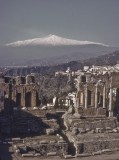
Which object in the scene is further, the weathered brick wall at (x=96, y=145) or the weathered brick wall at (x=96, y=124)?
the weathered brick wall at (x=96, y=124)

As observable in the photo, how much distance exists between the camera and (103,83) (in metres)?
43.9

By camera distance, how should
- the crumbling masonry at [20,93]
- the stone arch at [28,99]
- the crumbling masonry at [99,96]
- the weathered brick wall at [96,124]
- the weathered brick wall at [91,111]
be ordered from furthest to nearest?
the stone arch at [28,99] → the crumbling masonry at [20,93] → the crumbling masonry at [99,96] → the weathered brick wall at [91,111] → the weathered brick wall at [96,124]

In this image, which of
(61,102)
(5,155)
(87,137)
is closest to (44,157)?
(5,155)

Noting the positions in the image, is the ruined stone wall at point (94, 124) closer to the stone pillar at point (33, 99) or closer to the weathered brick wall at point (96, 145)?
the weathered brick wall at point (96, 145)

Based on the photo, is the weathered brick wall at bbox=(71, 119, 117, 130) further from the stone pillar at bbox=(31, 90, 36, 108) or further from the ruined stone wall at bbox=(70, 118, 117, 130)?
the stone pillar at bbox=(31, 90, 36, 108)

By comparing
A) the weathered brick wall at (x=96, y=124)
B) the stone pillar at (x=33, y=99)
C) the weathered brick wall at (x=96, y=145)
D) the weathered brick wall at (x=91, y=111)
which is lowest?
the weathered brick wall at (x=96, y=145)

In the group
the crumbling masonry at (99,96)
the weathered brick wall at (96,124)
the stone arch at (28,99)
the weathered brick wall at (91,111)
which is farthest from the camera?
the stone arch at (28,99)

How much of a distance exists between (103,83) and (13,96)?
888 centimetres

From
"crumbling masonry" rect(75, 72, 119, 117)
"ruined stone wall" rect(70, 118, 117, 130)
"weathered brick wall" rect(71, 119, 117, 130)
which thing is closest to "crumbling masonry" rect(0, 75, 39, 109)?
"crumbling masonry" rect(75, 72, 119, 117)

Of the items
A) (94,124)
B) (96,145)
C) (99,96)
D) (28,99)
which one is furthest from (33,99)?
(96,145)

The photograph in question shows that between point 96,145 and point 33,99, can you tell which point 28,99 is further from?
point 96,145

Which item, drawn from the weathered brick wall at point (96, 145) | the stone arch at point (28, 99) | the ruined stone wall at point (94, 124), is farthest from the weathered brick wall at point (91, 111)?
the weathered brick wall at point (96, 145)

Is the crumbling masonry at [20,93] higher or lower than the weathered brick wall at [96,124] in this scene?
higher

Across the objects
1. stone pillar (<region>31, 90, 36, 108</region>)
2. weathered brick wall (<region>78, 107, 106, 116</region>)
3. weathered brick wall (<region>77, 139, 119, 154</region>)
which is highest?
stone pillar (<region>31, 90, 36, 108</region>)
